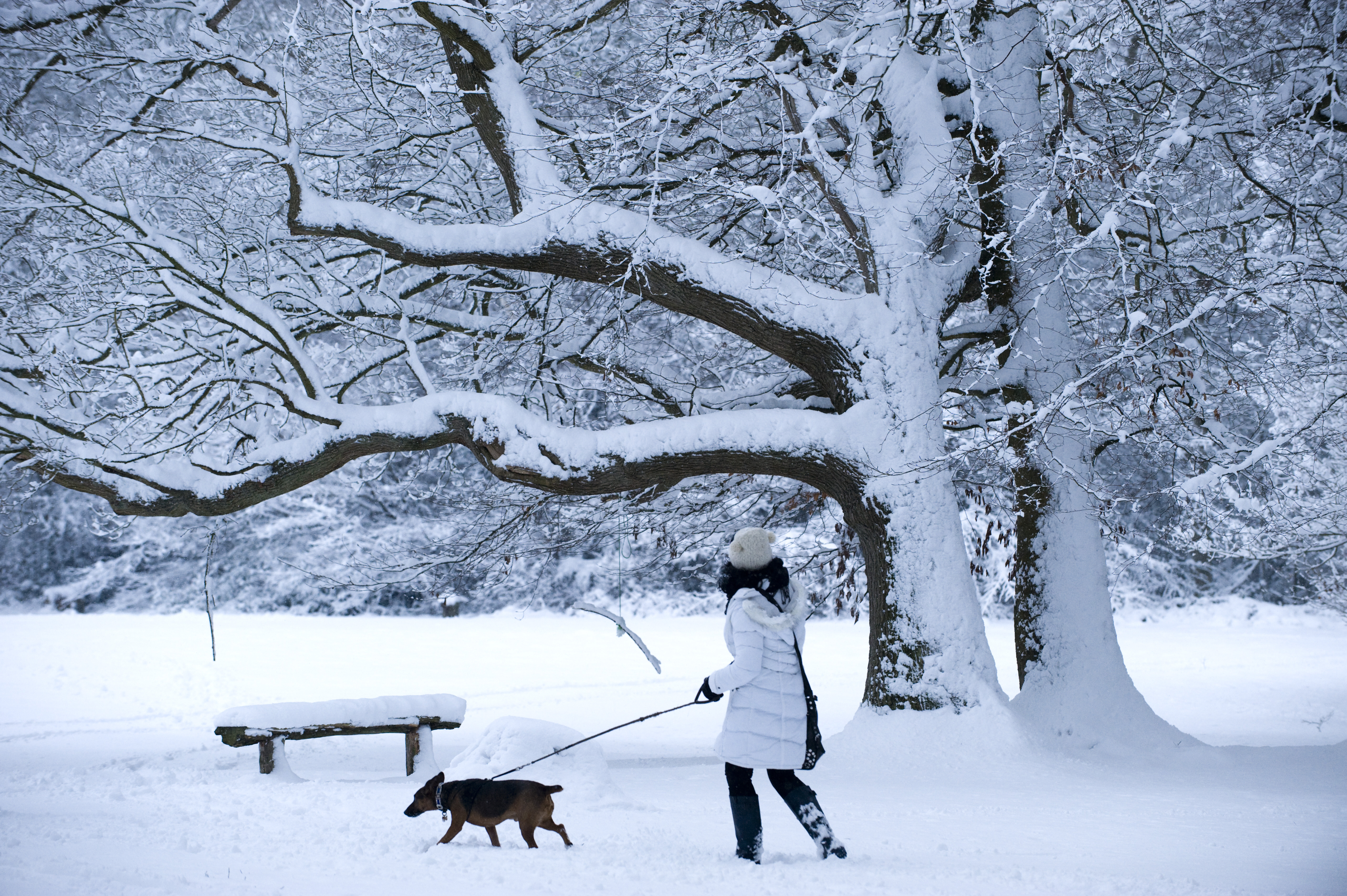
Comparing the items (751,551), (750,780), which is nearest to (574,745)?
(750,780)

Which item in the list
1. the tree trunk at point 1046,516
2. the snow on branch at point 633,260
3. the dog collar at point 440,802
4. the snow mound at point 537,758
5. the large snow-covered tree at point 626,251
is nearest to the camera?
the dog collar at point 440,802

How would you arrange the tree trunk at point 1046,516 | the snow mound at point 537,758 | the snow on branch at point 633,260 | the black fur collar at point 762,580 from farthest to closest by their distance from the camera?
the tree trunk at point 1046,516 < the snow on branch at point 633,260 < the snow mound at point 537,758 < the black fur collar at point 762,580

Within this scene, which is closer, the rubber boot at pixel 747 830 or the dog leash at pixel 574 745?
the rubber boot at pixel 747 830

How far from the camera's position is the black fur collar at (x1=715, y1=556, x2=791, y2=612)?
4395 mm

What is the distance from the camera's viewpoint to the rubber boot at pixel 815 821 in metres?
4.18

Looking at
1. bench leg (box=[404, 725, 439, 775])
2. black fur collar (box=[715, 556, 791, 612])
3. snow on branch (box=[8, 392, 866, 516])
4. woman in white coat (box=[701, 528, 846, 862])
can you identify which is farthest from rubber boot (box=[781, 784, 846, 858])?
bench leg (box=[404, 725, 439, 775])

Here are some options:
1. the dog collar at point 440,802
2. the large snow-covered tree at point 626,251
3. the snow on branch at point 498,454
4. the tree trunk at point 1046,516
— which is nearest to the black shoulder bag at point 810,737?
the dog collar at point 440,802

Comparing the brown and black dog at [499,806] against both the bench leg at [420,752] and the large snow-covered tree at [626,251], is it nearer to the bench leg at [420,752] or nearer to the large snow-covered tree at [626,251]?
the large snow-covered tree at [626,251]

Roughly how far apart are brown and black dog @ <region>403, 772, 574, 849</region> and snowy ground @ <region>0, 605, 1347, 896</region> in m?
0.11

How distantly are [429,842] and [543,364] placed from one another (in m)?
5.42

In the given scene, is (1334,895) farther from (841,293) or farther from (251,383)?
(251,383)

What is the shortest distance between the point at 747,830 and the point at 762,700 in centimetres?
53

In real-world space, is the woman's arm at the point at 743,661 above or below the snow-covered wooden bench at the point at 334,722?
above

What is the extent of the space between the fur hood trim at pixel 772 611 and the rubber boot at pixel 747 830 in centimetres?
73
